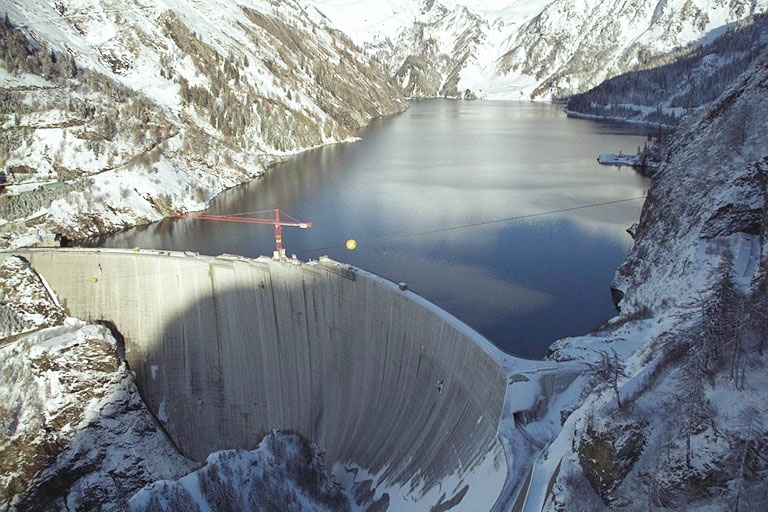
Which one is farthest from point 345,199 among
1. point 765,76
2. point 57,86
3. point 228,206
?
point 765,76

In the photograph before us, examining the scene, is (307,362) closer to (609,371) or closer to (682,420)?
(609,371)

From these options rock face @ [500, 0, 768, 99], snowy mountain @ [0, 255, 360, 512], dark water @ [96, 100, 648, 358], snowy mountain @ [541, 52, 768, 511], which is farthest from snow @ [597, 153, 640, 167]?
rock face @ [500, 0, 768, 99]

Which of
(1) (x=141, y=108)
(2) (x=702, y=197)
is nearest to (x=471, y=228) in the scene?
(2) (x=702, y=197)

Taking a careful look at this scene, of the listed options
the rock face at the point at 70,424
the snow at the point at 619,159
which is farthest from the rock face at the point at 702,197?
the snow at the point at 619,159

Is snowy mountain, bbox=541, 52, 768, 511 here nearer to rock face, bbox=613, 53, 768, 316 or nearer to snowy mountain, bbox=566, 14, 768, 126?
rock face, bbox=613, 53, 768, 316

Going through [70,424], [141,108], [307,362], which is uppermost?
[141,108]
